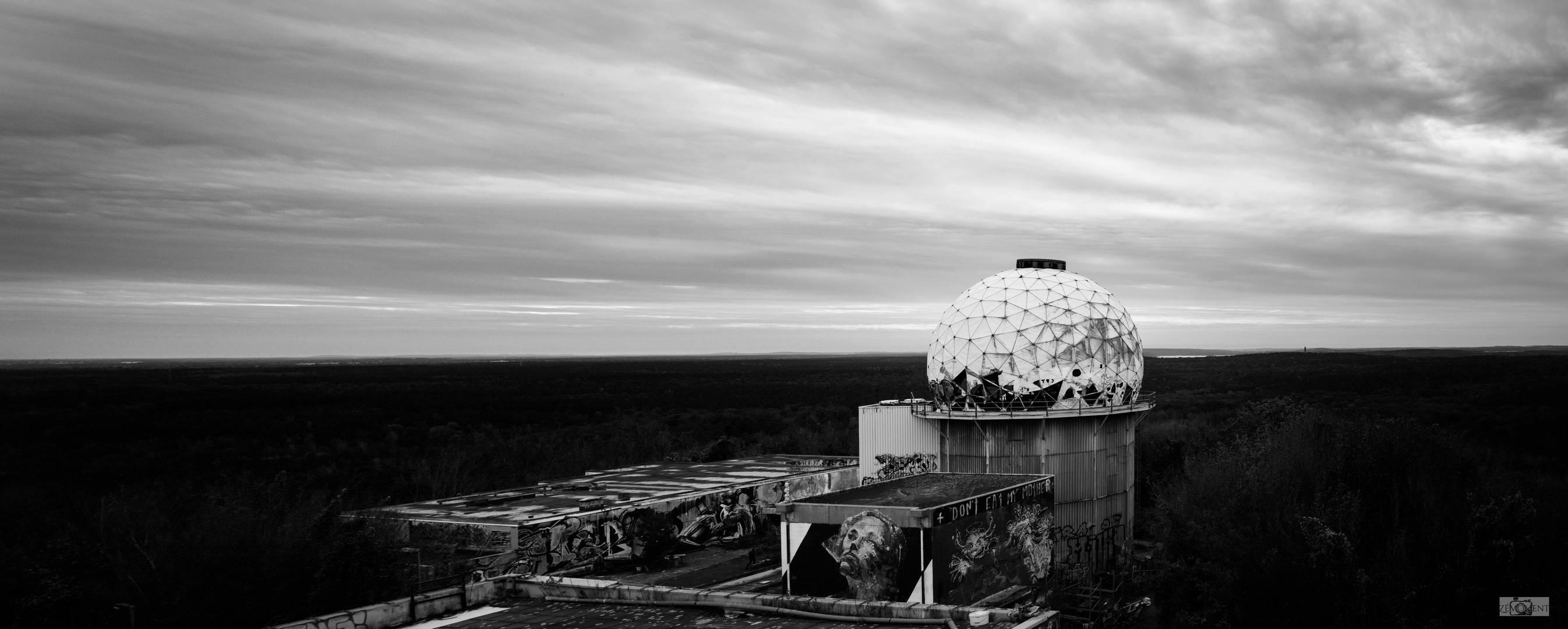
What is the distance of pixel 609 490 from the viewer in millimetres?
24797

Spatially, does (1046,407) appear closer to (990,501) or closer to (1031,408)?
(1031,408)

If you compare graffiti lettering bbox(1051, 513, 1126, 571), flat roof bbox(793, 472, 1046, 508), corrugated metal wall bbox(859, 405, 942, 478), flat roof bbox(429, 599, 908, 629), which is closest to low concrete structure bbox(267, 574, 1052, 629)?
flat roof bbox(429, 599, 908, 629)

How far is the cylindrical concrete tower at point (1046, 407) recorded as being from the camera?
70.4 feet

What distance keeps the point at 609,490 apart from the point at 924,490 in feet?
30.6

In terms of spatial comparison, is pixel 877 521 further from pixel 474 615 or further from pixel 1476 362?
pixel 1476 362

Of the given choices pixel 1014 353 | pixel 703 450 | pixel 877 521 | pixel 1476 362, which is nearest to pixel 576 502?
pixel 877 521

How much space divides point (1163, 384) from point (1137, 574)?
67645mm

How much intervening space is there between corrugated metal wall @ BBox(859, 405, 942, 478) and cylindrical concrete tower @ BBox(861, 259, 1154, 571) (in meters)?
0.03

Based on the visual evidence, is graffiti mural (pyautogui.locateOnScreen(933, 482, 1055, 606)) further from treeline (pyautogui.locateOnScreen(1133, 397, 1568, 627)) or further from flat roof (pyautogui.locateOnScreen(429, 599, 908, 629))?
flat roof (pyautogui.locateOnScreen(429, 599, 908, 629))

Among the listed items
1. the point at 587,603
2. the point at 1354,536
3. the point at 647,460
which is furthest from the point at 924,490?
the point at 647,460

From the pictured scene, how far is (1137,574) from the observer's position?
2027 centimetres

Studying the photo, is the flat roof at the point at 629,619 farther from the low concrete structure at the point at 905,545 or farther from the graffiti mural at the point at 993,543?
the graffiti mural at the point at 993,543

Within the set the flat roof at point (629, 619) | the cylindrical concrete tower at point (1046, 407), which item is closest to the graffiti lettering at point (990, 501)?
the cylindrical concrete tower at point (1046, 407)

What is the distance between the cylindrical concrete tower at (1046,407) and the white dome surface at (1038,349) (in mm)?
27
